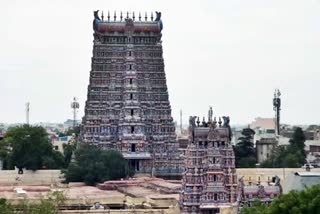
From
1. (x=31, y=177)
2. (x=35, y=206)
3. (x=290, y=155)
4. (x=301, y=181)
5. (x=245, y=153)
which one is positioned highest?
(x=245, y=153)

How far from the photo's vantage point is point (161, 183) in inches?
2758

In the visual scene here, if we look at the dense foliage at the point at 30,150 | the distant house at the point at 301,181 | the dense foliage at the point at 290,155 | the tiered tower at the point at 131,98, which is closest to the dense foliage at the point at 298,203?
the distant house at the point at 301,181

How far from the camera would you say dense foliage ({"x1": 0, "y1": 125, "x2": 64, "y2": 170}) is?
83250 mm

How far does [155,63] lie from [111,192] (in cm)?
1664

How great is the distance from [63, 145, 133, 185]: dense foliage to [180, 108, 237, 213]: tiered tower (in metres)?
23.7

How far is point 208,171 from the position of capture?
52625 mm

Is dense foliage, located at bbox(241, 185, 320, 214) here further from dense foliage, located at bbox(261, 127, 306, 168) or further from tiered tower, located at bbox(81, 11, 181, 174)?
dense foliage, located at bbox(261, 127, 306, 168)

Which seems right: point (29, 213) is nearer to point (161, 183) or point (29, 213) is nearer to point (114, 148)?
point (161, 183)

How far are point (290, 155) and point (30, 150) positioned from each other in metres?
18.7

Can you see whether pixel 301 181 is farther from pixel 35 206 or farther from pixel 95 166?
pixel 95 166

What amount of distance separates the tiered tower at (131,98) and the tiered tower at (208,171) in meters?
27.0

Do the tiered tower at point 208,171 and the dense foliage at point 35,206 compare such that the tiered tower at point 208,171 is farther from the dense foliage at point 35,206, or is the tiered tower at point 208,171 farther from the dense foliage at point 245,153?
the dense foliage at point 245,153

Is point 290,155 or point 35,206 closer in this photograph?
point 35,206

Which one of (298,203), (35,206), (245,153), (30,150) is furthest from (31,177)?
(298,203)
